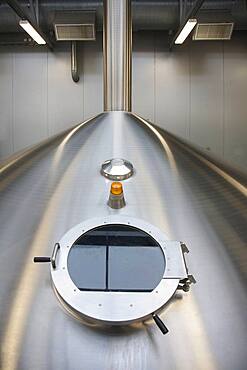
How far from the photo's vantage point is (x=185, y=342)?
2.43 feet

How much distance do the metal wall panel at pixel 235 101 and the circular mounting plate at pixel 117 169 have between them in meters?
2.69

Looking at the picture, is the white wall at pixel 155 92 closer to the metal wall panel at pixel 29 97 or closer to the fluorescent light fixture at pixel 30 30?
the metal wall panel at pixel 29 97

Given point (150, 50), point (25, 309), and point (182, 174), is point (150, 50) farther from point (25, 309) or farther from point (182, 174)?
point (25, 309)

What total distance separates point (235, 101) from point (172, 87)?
0.71 m

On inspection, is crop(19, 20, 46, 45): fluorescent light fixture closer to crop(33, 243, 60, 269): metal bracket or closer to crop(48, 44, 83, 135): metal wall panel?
crop(48, 44, 83, 135): metal wall panel

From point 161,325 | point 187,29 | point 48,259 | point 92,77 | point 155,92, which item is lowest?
point 161,325

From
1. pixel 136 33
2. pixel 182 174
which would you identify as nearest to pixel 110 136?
pixel 182 174

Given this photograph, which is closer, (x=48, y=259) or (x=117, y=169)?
(x=48, y=259)

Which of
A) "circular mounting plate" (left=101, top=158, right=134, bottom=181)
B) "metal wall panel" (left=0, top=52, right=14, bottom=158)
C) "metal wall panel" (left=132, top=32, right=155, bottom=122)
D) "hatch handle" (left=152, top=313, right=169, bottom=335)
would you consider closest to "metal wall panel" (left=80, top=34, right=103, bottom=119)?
"metal wall panel" (left=132, top=32, right=155, bottom=122)

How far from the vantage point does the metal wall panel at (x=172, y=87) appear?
3.57 meters

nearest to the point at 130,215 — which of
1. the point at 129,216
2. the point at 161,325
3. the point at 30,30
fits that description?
the point at 129,216

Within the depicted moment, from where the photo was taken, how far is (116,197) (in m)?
0.96

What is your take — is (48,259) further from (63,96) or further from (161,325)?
(63,96)

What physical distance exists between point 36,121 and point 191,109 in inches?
67.6
